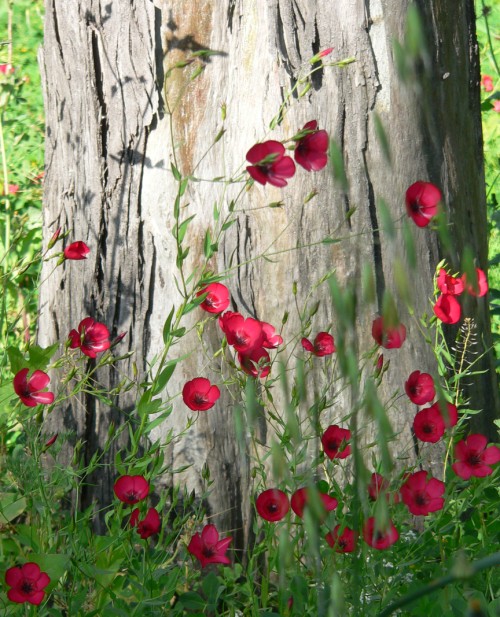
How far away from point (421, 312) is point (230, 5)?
37.7 inches

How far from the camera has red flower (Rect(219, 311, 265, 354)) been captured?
6.04ft

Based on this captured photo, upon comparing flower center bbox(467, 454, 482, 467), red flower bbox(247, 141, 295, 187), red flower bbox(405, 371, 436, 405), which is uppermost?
red flower bbox(247, 141, 295, 187)

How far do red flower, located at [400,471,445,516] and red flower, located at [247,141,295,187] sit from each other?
68 cm

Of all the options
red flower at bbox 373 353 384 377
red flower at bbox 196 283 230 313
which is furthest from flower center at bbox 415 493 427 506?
red flower at bbox 196 283 230 313

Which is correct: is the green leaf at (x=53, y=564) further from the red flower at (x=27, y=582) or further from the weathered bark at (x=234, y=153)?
the weathered bark at (x=234, y=153)

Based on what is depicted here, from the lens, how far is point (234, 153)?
2.29 m

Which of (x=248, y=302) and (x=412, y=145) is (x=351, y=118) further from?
(x=248, y=302)

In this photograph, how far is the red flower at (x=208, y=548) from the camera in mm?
1756

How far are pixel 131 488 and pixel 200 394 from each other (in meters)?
0.26

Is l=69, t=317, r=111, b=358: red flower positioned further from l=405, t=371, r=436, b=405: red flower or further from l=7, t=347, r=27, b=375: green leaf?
l=405, t=371, r=436, b=405: red flower

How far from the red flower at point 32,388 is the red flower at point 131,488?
0.24 m

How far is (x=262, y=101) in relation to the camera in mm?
2234

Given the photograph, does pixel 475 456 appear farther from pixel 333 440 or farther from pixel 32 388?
pixel 32 388


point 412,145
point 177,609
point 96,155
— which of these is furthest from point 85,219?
point 177,609
